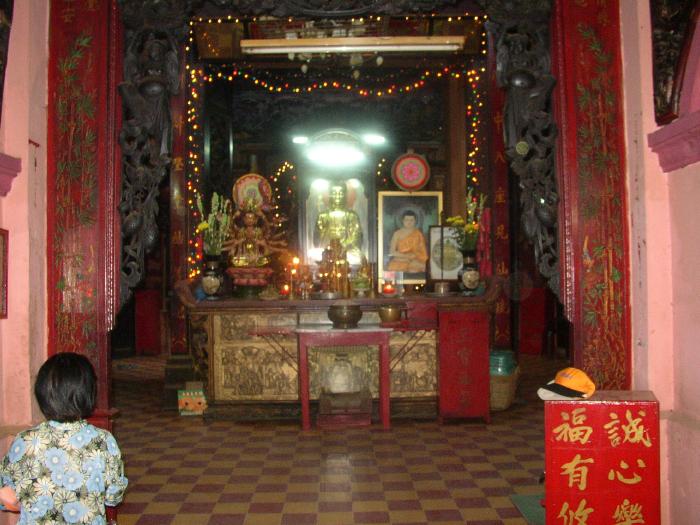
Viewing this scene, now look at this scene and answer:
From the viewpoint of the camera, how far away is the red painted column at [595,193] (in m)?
3.84

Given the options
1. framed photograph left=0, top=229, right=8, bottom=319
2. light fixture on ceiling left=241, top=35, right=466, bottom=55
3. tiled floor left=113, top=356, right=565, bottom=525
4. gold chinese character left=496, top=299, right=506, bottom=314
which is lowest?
tiled floor left=113, top=356, right=565, bottom=525

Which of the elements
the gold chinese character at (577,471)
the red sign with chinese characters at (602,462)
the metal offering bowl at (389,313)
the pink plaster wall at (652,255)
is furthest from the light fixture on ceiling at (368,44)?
the gold chinese character at (577,471)

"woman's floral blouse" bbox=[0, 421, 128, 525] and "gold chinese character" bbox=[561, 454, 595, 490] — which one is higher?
"woman's floral blouse" bbox=[0, 421, 128, 525]

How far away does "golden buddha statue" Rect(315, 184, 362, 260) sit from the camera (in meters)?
9.77

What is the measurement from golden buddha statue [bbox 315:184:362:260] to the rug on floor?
579 centimetres

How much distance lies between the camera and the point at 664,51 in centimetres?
352

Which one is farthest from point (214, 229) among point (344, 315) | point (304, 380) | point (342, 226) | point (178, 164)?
point (342, 226)

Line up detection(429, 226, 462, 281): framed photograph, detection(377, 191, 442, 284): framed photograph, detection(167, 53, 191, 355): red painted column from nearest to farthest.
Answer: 1. detection(167, 53, 191, 355): red painted column
2. detection(429, 226, 462, 281): framed photograph
3. detection(377, 191, 442, 284): framed photograph

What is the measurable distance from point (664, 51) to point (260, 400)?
4921mm

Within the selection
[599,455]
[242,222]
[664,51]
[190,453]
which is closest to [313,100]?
[242,222]

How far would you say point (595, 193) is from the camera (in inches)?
152

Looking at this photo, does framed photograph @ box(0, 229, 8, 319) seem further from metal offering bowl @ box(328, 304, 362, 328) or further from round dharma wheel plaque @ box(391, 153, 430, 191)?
round dharma wheel plaque @ box(391, 153, 430, 191)

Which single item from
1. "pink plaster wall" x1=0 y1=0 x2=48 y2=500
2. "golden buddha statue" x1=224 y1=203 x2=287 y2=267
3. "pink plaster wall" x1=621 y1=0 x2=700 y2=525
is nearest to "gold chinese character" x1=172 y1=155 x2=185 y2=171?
"golden buddha statue" x1=224 y1=203 x2=287 y2=267

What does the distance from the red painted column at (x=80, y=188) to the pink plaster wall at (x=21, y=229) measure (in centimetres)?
13
